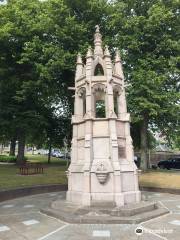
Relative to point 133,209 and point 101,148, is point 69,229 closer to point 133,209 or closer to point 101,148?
point 133,209

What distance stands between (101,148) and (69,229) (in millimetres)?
4347

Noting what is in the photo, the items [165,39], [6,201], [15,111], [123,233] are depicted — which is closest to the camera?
[123,233]

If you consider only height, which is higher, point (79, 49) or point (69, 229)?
point (79, 49)

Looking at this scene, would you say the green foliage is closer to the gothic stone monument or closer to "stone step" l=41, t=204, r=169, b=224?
the gothic stone monument

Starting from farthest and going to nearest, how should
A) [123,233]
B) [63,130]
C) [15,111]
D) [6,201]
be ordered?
[63,130] < [15,111] < [6,201] < [123,233]

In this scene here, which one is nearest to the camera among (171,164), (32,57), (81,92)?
(81,92)

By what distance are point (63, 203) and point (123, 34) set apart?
1935 centimetres

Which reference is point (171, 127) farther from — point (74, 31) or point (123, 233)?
point (123, 233)

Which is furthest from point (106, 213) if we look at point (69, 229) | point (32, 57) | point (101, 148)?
point (32, 57)

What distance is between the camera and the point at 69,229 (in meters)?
9.09

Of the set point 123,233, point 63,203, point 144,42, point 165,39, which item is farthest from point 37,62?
point 123,233

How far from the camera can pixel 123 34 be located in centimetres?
2691

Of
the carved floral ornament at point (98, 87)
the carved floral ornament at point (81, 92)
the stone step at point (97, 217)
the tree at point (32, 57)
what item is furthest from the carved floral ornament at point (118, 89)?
the tree at point (32, 57)

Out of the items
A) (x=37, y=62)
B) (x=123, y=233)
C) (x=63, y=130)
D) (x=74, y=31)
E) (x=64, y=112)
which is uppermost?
(x=74, y=31)
